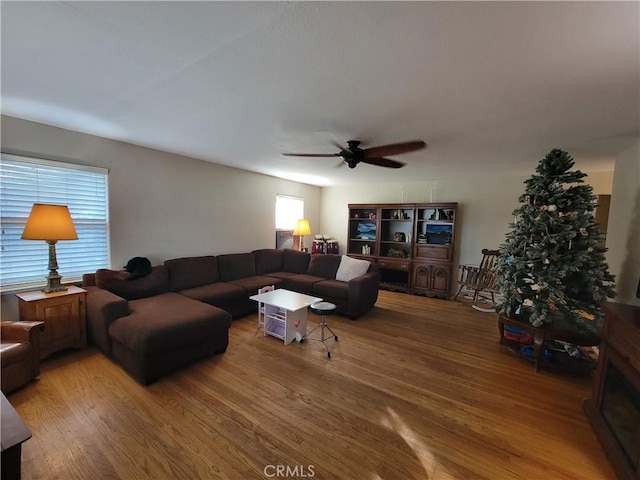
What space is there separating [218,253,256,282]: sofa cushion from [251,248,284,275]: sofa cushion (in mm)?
142

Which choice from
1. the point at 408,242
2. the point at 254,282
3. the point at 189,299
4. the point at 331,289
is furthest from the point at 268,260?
the point at 408,242

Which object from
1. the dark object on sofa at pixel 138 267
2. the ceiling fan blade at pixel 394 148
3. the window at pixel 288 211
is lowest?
the dark object on sofa at pixel 138 267

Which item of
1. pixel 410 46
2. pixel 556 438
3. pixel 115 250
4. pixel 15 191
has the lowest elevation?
pixel 556 438

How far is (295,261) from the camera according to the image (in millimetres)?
5180

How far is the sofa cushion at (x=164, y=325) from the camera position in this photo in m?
2.26

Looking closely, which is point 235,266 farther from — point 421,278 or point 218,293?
point 421,278

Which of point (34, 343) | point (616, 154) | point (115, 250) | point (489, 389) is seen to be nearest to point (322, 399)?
point (489, 389)

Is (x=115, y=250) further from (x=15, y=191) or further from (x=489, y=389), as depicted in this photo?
(x=489, y=389)

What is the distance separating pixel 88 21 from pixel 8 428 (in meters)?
1.95

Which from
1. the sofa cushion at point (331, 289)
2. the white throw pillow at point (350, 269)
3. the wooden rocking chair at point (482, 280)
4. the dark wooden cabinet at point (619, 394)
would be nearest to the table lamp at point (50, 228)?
the sofa cushion at point (331, 289)

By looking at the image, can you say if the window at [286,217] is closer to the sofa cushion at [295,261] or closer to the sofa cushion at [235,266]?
the sofa cushion at [295,261]

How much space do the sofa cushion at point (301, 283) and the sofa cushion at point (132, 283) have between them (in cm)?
181

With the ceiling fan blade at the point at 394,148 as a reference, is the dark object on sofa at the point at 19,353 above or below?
below

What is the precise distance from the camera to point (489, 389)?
7.73 feet
